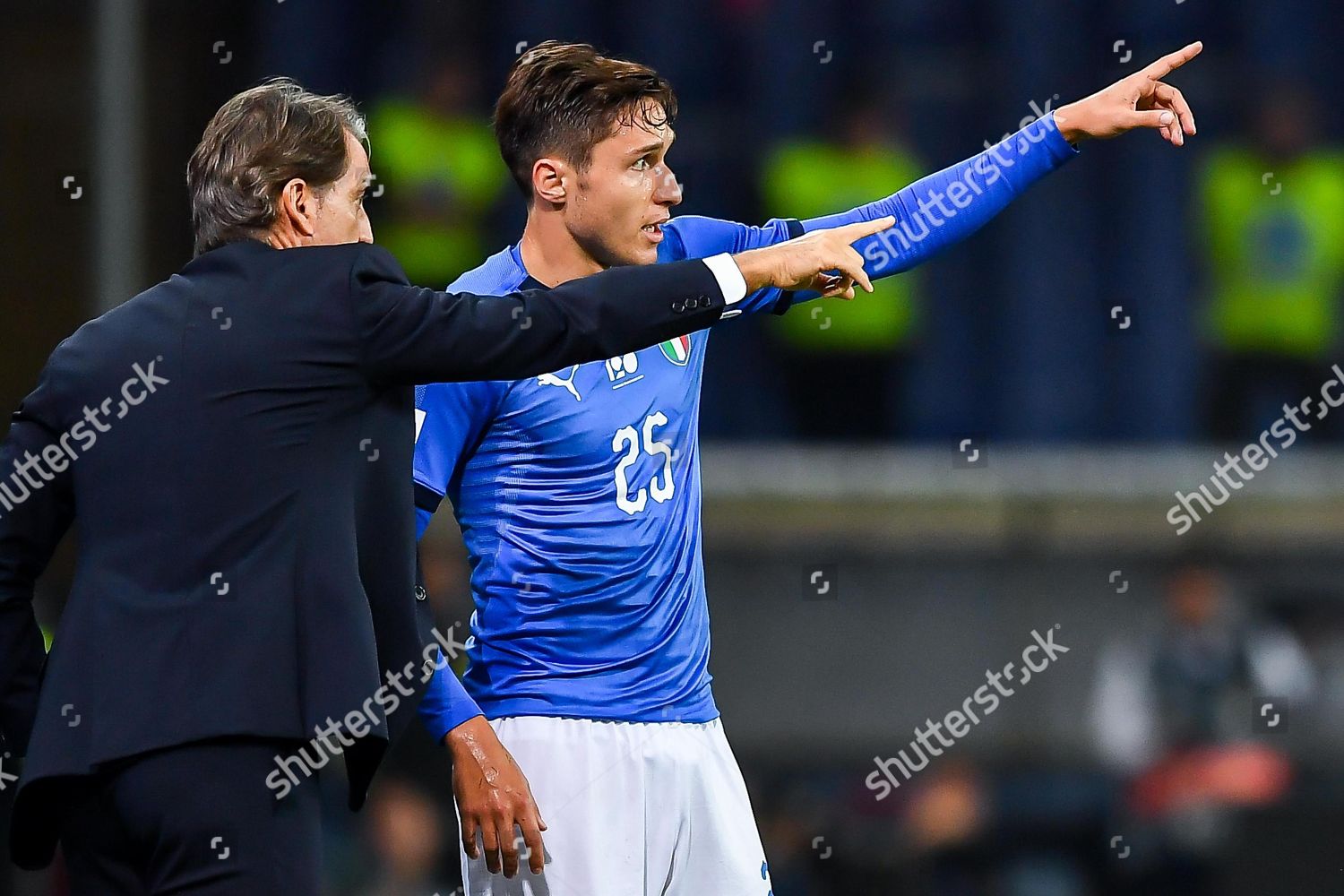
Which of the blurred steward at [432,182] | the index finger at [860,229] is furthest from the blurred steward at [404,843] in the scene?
the index finger at [860,229]

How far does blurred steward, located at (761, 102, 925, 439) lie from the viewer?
7773 millimetres

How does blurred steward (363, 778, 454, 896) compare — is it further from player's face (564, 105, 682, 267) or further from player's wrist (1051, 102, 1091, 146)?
player's wrist (1051, 102, 1091, 146)

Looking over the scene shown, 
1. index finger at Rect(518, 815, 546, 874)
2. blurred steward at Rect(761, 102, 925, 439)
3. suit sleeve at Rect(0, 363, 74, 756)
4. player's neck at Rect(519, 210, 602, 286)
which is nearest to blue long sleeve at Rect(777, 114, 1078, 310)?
player's neck at Rect(519, 210, 602, 286)

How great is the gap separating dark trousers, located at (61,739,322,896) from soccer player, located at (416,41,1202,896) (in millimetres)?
666

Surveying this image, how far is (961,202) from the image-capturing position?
3.46m

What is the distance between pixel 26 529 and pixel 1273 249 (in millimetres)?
6724

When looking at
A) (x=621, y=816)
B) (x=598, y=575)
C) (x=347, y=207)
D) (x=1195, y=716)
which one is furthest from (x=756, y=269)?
(x=1195, y=716)

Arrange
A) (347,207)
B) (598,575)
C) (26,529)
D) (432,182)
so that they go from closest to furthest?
(26,529), (347,207), (598,575), (432,182)

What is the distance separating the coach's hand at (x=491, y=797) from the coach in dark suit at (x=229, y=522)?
44 centimetres

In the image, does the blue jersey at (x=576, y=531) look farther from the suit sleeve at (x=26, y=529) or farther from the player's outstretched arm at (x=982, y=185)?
the suit sleeve at (x=26, y=529)

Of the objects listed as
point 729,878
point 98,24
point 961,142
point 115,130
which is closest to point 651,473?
point 729,878

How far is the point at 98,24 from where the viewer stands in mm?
6168

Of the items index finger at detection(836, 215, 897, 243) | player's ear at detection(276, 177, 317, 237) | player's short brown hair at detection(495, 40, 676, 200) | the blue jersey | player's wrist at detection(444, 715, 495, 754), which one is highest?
player's short brown hair at detection(495, 40, 676, 200)

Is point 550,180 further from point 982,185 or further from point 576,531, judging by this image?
point 982,185
